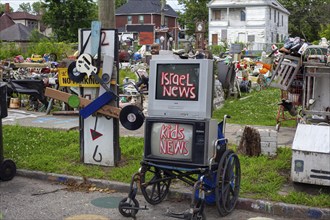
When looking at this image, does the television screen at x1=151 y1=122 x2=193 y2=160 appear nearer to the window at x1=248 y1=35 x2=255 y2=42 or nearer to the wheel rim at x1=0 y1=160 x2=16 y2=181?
the wheel rim at x1=0 y1=160 x2=16 y2=181

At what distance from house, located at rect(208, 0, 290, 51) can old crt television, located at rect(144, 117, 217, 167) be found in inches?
1779

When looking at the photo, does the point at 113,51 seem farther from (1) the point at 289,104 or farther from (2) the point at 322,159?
(1) the point at 289,104

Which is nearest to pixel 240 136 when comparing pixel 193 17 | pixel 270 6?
pixel 270 6

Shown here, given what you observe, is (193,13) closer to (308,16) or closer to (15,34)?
(308,16)

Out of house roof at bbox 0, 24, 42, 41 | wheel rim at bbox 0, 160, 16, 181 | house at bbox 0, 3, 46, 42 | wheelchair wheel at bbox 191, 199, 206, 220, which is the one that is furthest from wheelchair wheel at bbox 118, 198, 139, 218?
house roof at bbox 0, 24, 42, 41

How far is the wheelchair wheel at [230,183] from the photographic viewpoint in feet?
17.2

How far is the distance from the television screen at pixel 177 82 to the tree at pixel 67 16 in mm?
40575

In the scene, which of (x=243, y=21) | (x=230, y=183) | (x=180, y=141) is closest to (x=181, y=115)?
(x=180, y=141)

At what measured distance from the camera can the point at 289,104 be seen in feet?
30.8

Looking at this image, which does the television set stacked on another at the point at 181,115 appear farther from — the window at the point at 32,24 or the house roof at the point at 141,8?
the window at the point at 32,24

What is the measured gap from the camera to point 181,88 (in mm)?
5152

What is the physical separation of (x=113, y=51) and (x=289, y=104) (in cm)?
410

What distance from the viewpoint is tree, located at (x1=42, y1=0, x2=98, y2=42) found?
4436 cm

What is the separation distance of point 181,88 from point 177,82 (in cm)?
8
